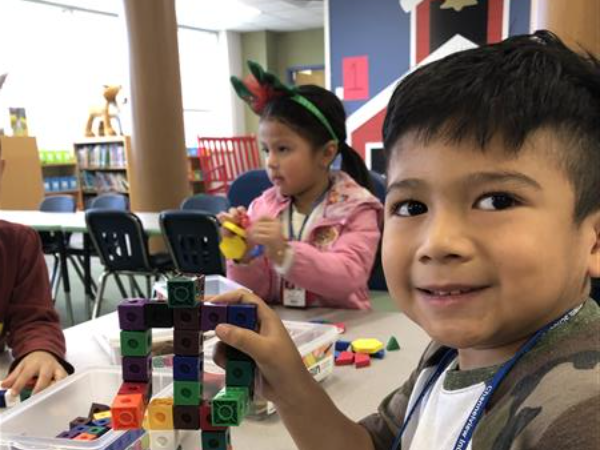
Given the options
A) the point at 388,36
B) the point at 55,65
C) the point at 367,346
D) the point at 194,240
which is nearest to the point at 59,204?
the point at 194,240

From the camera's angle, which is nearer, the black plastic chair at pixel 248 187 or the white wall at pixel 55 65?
the black plastic chair at pixel 248 187

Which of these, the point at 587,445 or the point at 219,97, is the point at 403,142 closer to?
the point at 587,445

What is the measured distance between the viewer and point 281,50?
8562 millimetres

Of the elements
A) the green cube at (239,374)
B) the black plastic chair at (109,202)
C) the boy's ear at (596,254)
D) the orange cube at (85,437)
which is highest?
the boy's ear at (596,254)

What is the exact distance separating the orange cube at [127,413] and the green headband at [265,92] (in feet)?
3.54

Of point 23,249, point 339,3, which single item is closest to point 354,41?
point 339,3

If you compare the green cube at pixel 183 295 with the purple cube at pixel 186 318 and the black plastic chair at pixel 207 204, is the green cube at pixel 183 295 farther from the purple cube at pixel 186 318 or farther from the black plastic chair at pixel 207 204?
the black plastic chair at pixel 207 204

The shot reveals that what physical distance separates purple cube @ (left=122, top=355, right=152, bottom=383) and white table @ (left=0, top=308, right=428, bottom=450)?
17 centimetres

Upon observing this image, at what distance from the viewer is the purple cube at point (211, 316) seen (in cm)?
51

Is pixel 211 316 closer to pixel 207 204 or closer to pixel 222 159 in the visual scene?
pixel 207 204

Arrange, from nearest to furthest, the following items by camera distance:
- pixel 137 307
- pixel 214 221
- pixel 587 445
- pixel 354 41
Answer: pixel 587 445
pixel 137 307
pixel 214 221
pixel 354 41

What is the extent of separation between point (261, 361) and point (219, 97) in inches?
319

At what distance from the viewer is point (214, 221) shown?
2.54 metres

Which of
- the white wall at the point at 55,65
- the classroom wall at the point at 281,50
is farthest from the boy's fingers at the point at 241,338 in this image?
the classroom wall at the point at 281,50
